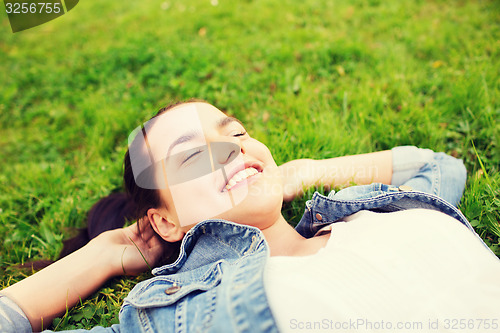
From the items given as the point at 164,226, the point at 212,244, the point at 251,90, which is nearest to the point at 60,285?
the point at 164,226

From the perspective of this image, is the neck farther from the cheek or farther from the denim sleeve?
the denim sleeve

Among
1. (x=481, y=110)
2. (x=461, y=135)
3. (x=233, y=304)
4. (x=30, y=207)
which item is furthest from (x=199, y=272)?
(x=481, y=110)

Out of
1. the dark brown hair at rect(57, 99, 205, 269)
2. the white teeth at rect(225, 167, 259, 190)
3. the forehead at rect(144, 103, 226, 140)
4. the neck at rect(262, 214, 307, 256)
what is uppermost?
the forehead at rect(144, 103, 226, 140)

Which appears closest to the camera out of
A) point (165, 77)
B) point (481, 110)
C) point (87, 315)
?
point (87, 315)

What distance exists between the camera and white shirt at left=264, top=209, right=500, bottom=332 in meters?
1.32

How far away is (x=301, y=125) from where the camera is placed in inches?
112

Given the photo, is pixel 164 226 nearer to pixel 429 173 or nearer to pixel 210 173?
pixel 210 173

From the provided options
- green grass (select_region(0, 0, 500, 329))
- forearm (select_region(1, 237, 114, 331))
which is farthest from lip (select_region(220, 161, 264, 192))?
forearm (select_region(1, 237, 114, 331))

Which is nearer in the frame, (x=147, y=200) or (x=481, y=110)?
(x=147, y=200)

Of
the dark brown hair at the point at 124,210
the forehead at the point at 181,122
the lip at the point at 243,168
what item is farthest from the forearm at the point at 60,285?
the lip at the point at 243,168

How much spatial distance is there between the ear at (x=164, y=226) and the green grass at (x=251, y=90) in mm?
443

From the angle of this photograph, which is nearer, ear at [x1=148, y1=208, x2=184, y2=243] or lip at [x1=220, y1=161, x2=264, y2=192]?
lip at [x1=220, y1=161, x2=264, y2=192]

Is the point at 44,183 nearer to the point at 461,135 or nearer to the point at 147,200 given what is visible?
the point at 147,200

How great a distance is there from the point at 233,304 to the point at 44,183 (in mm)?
2310
